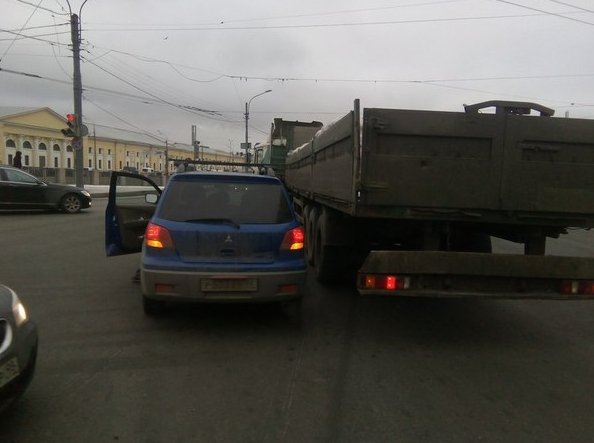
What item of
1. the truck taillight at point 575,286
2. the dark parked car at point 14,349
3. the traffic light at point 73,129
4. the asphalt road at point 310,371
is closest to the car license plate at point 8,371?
the dark parked car at point 14,349

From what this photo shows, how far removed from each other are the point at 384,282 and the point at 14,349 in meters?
2.96

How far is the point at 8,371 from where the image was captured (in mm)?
2926

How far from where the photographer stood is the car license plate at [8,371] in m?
2.87

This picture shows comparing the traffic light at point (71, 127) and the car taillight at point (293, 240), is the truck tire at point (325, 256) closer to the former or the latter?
the car taillight at point (293, 240)

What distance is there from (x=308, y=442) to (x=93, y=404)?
1493 mm

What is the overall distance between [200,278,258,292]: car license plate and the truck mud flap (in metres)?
1.03

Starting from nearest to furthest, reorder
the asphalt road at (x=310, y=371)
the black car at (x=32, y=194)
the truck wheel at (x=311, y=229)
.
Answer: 1. the asphalt road at (x=310, y=371)
2. the truck wheel at (x=311, y=229)
3. the black car at (x=32, y=194)

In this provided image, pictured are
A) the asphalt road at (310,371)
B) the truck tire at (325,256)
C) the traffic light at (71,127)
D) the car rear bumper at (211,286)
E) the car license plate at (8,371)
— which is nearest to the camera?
the car license plate at (8,371)

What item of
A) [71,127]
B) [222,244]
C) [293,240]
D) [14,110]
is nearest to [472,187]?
[293,240]

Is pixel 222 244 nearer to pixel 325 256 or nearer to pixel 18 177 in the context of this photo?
pixel 325 256

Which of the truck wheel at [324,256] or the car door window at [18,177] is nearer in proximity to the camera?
the truck wheel at [324,256]

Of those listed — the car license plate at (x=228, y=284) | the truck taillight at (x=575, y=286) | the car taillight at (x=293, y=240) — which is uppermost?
the car taillight at (x=293, y=240)

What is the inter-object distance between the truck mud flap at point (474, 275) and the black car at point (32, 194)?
14.8m

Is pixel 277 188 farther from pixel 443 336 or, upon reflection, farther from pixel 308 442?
pixel 308 442
